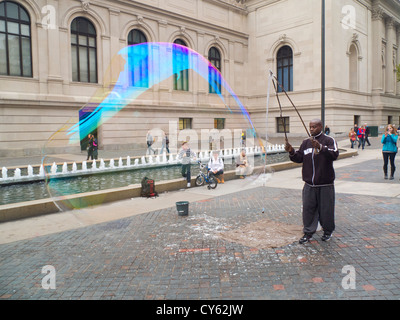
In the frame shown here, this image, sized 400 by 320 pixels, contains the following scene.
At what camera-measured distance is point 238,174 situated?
13148mm

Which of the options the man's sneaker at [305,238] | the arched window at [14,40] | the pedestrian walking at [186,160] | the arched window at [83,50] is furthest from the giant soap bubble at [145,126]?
the arched window at [14,40]

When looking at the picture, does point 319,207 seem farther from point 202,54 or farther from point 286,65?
point 286,65

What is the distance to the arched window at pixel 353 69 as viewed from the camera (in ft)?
119

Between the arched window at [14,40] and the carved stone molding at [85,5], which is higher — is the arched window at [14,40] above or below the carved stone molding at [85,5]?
below

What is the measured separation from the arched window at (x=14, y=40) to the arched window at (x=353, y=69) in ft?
101

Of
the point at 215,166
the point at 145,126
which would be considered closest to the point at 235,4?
the point at 145,126

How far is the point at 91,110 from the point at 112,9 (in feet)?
74.4

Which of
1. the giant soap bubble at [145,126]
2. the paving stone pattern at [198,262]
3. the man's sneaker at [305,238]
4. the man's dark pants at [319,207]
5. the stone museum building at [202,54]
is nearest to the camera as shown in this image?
the paving stone pattern at [198,262]

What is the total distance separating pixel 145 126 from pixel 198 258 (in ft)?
70.6

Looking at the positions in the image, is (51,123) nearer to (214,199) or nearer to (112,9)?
(112,9)

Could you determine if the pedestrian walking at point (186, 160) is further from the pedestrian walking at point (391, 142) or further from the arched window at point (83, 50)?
the arched window at point (83, 50)

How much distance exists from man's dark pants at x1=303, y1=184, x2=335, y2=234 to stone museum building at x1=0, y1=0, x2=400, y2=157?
1345 centimetres

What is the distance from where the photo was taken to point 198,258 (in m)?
5.21

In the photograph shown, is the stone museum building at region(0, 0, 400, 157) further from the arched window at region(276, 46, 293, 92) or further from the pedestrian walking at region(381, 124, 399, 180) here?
the pedestrian walking at region(381, 124, 399, 180)
